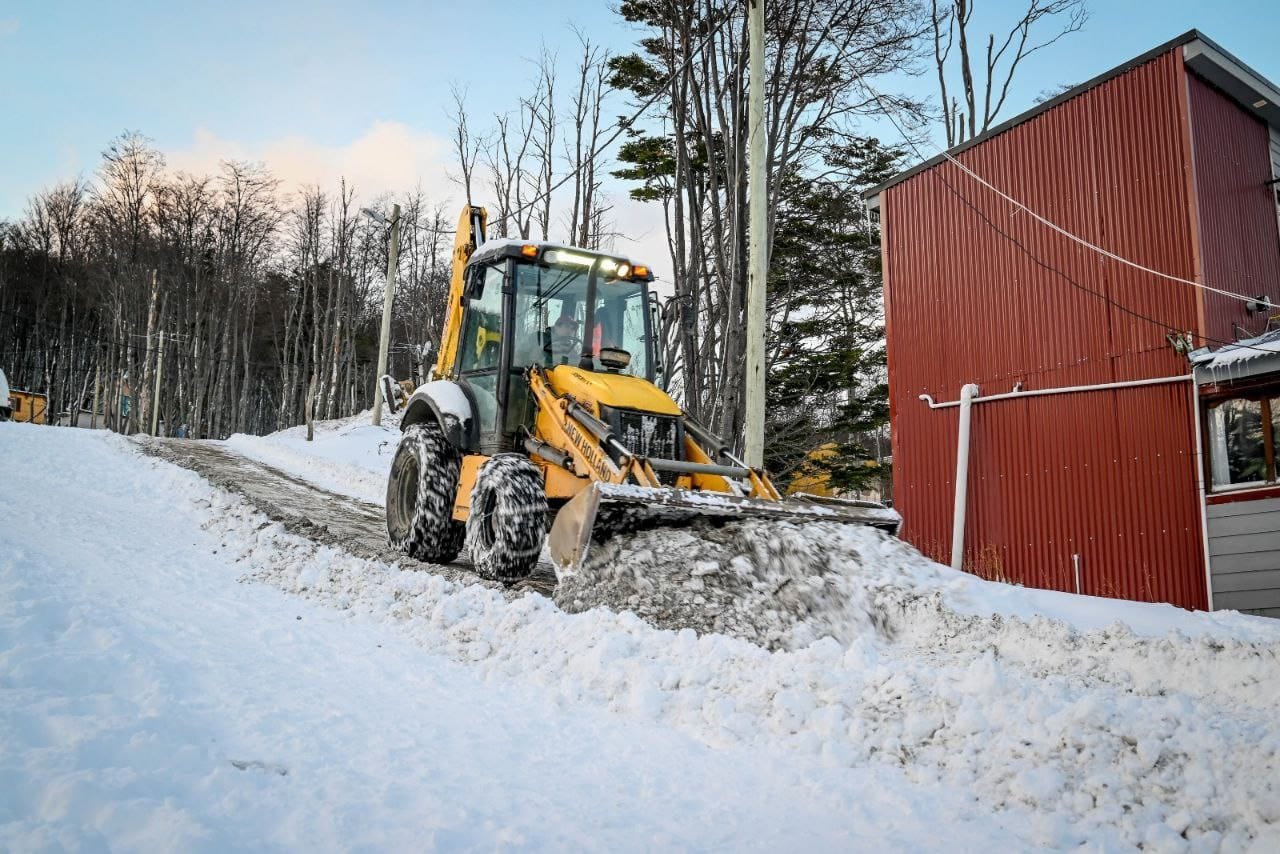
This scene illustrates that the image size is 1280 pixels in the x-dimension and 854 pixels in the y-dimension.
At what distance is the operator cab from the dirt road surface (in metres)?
1.25

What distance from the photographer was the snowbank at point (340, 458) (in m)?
13.4

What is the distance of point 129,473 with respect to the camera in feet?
36.7

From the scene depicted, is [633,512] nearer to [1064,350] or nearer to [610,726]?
[610,726]

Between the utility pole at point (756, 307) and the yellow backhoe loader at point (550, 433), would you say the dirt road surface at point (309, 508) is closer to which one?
the yellow backhoe loader at point (550, 433)

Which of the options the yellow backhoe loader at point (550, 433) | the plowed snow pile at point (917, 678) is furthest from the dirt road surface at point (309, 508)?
the plowed snow pile at point (917, 678)

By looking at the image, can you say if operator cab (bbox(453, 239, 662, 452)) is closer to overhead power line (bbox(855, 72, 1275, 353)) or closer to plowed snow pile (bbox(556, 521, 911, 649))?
plowed snow pile (bbox(556, 521, 911, 649))

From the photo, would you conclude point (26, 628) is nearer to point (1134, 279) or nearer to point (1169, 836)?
point (1169, 836)

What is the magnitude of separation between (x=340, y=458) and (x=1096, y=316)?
48.2 feet

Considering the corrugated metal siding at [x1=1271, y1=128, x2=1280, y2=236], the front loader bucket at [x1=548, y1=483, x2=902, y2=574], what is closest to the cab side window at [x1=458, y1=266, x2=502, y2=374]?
the front loader bucket at [x1=548, y1=483, x2=902, y2=574]

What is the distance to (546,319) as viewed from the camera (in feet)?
22.0

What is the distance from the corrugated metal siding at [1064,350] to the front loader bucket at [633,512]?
17.4 ft

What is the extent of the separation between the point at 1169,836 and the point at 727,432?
10.1 metres

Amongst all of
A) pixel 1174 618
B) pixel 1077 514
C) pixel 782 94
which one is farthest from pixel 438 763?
pixel 782 94

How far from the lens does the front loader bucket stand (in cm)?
473
